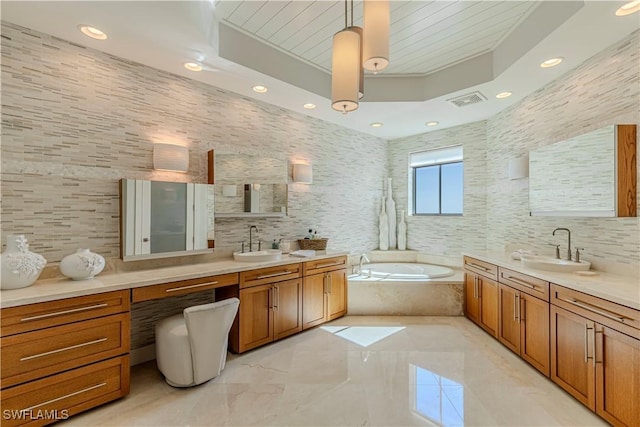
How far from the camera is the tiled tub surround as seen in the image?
7.00ft

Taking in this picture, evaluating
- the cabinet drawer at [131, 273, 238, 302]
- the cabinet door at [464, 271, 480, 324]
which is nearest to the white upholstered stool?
the cabinet drawer at [131, 273, 238, 302]

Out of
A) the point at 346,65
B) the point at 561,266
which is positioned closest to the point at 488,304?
the point at 561,266

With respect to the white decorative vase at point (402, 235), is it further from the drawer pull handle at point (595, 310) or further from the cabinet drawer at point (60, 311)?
the cabinet drawer at point (60, 311)

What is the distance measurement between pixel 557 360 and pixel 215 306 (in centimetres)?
267

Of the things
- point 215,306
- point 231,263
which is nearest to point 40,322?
point 215,306

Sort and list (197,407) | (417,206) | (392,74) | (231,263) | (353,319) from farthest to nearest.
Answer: (417,206) → (353,319) → (392,74) → (231,263) → (197,407)

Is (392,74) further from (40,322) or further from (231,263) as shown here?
(40,322)

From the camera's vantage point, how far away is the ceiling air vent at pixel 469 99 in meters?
3.39

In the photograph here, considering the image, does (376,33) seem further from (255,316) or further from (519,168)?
(519,168)

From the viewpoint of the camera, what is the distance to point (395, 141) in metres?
5.32

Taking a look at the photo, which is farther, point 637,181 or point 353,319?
point 353,319

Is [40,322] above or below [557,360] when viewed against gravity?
above

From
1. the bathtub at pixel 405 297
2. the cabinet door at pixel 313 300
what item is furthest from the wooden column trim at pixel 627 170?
the cabinet door at pixel 313 300

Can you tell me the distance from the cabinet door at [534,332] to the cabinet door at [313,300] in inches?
78.4
